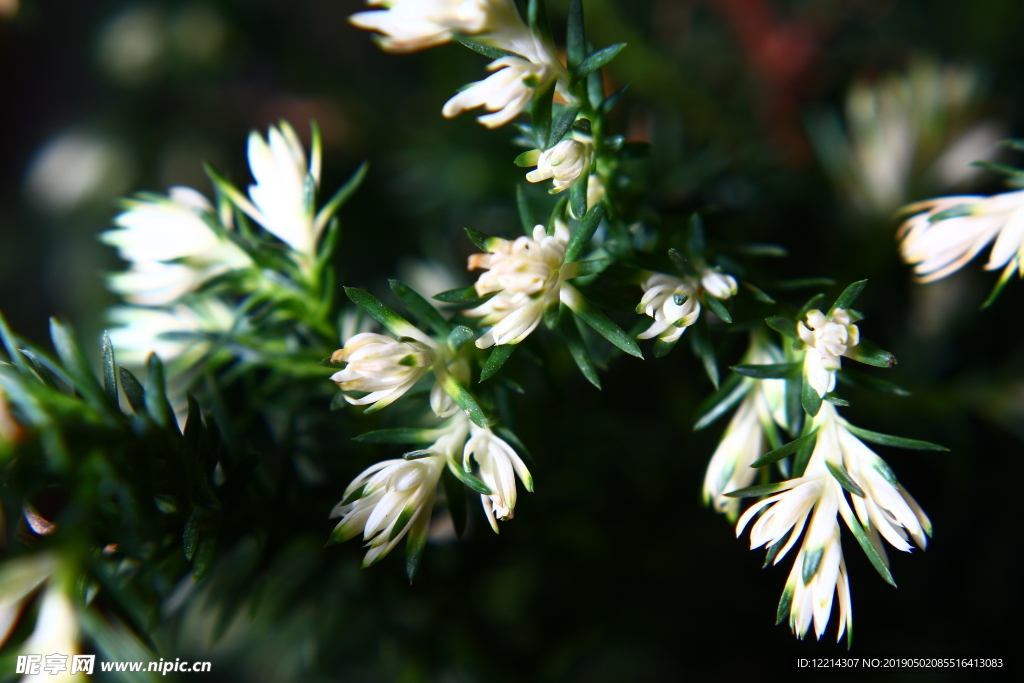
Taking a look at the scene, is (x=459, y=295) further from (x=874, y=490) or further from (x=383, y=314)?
(x=874, y=490)

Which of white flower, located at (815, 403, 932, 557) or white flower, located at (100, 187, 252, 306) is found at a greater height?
white flower, located at (100, 187, 252, 306)

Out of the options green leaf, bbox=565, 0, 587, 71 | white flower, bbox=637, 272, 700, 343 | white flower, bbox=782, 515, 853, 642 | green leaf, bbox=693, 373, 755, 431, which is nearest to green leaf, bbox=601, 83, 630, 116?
green leaf, bbox=565, 0, 587, 71

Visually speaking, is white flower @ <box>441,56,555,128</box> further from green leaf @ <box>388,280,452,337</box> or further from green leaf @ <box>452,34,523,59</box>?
green leaf @ <box>388,280,452,337</box>

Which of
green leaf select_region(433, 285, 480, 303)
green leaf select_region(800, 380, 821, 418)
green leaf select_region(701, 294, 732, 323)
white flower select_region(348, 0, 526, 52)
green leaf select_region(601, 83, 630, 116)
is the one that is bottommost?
green leaf select_region(800, 380, 821, 418)

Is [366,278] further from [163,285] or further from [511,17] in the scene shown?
[511,17]

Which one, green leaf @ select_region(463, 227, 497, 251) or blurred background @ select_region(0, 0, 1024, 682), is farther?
blurred background @ select_region(0, 0, 1024, 682)

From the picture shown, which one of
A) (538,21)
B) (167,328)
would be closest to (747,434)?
(538,21)

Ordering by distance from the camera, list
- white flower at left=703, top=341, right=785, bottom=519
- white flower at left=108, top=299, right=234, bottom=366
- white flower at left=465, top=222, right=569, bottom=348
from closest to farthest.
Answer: white flower at left=465, top=222, right=569, bottom=348 → white flower at left=703, top=341, right=785, bottom=519 → white flower at left=108, top=299, right=234, bottom=366
